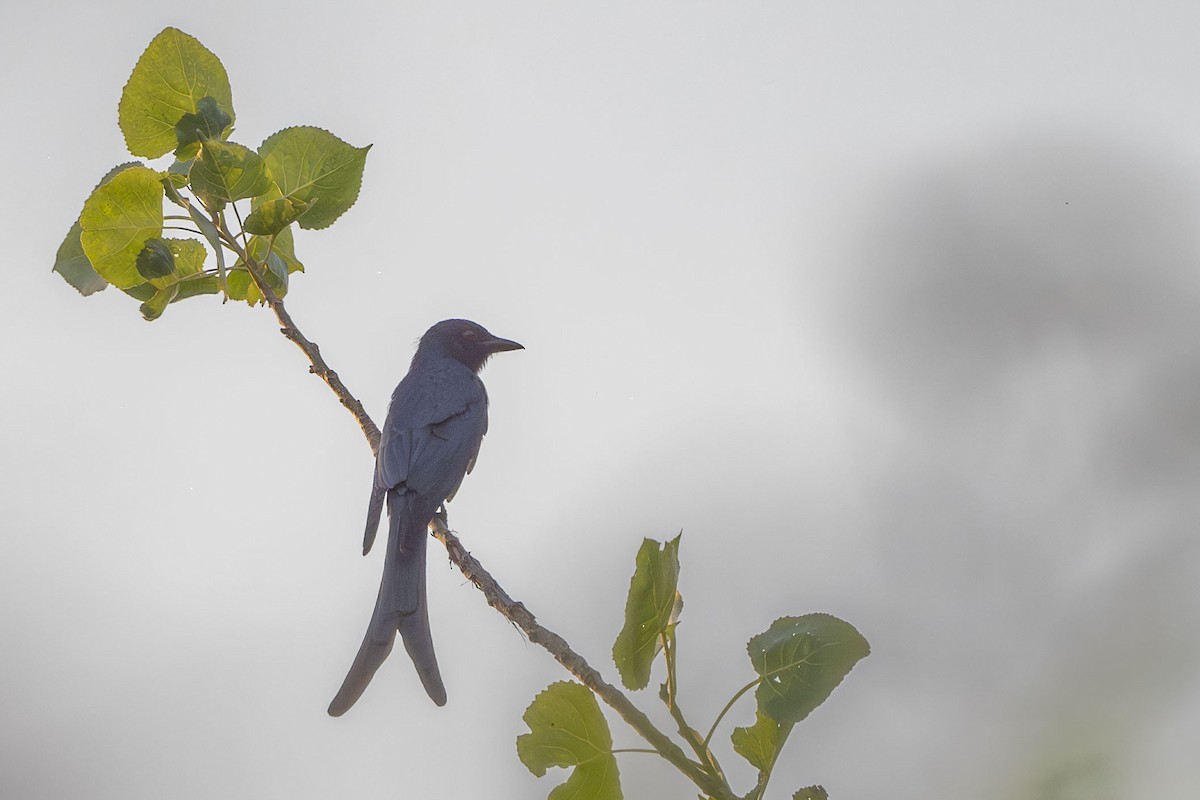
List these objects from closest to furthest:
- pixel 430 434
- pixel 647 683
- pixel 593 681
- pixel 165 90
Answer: pixel 593 681
pixel 647 683
pixel 165 90
pixel 430 434

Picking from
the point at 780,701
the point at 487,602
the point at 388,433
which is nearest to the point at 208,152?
the point at 487,602

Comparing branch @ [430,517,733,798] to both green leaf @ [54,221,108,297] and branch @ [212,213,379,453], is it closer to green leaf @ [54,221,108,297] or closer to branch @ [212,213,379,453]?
branch @ [212,213,379,453]

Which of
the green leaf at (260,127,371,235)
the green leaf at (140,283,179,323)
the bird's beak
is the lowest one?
the green leaf at (140,283,179,323)

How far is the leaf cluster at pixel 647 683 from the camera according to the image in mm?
1643

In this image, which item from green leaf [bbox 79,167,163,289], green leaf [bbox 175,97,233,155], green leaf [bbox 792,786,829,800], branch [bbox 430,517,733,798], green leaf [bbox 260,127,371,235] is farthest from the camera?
green leaf [bbox 260,127,371,235]

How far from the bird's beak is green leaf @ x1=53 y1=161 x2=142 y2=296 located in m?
2.88

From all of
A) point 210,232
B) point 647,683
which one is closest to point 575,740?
point 647,683

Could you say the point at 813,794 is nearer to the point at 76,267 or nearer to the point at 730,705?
the point at 730,705

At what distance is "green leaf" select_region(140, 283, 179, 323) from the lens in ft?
7.73

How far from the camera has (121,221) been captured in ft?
7.22

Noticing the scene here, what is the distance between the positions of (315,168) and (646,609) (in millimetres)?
1387

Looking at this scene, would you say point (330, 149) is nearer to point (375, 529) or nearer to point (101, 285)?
point (101, 285)

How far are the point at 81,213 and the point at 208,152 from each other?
0.29 m

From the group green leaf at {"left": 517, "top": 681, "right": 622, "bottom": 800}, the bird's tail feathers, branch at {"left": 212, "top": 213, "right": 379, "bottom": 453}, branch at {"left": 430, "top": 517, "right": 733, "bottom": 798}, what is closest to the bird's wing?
the bird's tail feathers
